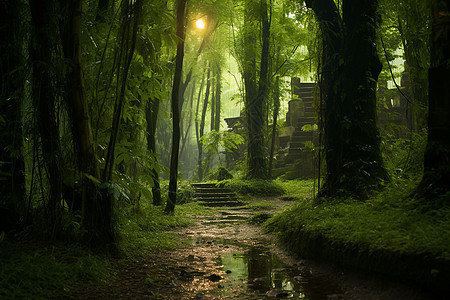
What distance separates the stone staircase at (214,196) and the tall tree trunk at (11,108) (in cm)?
874

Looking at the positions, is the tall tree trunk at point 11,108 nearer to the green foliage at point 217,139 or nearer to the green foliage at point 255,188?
the green foliage at point 255,188

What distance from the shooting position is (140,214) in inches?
282

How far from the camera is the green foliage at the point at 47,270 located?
2.85 meters

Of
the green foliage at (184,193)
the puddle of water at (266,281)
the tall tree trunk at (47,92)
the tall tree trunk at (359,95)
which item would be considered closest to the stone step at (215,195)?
the green foliage at (184,193)

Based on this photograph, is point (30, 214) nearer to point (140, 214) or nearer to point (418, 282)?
point (140, 214)

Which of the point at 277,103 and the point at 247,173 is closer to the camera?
the point at 247,173

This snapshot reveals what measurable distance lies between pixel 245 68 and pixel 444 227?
14.2 m

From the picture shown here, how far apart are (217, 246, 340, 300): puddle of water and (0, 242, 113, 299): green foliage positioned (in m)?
1.32

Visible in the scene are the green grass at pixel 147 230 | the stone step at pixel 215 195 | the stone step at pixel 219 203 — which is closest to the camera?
the green grass at pixel 147 230

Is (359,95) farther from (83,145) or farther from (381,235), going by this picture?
(83,145)

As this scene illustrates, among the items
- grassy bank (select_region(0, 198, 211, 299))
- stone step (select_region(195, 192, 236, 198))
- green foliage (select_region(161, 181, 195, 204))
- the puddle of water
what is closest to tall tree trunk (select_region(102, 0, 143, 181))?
grassy bank (select_region(0, 198, 211, 299))

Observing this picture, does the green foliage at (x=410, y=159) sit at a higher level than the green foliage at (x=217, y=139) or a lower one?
lower

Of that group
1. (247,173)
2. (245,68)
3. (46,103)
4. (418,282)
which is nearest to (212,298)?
(418,282)

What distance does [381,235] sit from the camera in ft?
11.8
